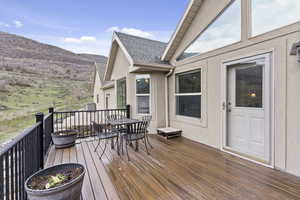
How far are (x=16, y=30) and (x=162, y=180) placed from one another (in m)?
34.0

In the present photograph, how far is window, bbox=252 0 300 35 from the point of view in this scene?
8.23ft

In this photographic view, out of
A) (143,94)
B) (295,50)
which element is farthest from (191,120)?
(295,50)

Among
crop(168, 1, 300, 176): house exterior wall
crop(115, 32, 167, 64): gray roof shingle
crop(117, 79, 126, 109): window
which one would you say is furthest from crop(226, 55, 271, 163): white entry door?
crop(117, 79, 126, 109): window

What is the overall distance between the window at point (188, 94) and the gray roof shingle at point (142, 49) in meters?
1.24

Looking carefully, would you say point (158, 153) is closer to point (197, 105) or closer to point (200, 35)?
point (197, 105)

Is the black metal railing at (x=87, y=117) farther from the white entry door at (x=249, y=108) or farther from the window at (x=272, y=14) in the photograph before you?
the window at (x=272, y=14)

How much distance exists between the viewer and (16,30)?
24.0 metres

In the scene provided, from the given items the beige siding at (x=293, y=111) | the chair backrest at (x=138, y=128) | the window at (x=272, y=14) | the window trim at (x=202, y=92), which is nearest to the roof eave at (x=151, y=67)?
the window trim at (x=202, y=92)

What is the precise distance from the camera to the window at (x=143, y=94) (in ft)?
18.5

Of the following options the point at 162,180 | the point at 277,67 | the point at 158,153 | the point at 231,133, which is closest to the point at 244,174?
A: the point at 231,133

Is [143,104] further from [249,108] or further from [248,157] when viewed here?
[248,157]

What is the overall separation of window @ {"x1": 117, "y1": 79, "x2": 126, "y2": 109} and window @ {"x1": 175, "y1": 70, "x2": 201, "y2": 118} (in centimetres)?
270

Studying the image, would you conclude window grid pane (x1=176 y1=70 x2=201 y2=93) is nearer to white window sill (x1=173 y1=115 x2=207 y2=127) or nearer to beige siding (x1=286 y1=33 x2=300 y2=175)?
white window sill (x1=173 y1=115 x2=207 y2=127)

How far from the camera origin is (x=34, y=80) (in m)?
16.8
